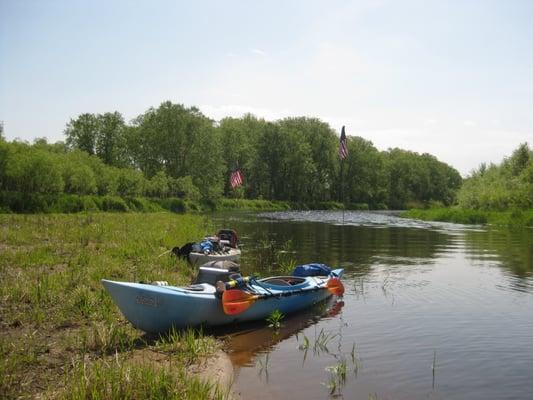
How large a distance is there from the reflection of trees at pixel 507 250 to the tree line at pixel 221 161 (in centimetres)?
3250

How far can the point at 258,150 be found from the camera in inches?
3494

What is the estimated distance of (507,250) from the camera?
77.4 ft

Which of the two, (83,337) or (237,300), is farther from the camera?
(237,300)

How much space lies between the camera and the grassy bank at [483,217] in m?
39.7

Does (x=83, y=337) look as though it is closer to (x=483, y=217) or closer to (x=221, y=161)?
(x=483, y=217)

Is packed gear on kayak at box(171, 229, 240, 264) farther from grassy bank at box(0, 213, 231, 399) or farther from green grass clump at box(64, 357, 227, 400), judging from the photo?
green grass clump at box(64, 357, 227, 400)

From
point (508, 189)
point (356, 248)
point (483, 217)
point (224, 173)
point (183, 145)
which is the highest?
point (183, 145)

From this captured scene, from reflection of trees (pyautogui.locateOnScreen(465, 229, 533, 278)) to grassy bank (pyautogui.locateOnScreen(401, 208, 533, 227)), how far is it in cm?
896

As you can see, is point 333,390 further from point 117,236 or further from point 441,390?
point 117,236

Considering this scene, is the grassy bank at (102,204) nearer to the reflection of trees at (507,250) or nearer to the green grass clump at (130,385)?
the green grass clump at (130,385)

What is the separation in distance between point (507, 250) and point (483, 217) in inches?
966

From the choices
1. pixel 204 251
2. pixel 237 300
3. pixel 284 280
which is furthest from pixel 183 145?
pixel 237 300

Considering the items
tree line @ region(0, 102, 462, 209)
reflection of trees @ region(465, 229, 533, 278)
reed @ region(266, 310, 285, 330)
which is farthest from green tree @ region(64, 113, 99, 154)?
reed @ region(266, 310, 285, 330)

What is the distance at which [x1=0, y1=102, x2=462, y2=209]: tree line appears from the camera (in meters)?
54.6
